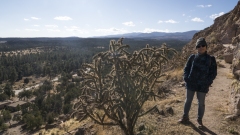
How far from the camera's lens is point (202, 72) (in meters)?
5.11

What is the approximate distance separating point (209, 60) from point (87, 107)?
2930 millimetres

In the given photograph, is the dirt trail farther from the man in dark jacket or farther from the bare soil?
the man in dark jacket

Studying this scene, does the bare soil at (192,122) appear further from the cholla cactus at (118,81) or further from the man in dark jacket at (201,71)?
the cholla cactus at (118,81)

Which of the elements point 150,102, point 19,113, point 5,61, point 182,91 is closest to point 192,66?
point 150,102

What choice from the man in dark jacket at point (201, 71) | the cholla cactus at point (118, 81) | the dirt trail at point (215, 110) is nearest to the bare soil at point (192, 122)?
the dirt trail at point (215, 110)

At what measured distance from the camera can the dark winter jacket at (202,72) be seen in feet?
16.7

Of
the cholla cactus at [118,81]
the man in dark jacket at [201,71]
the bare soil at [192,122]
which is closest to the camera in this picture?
the cholla cactus at [118,81]

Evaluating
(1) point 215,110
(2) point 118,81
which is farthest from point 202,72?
(1) point 215,110

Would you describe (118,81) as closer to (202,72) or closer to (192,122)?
(202,72)

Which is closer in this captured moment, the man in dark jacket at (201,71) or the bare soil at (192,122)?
the man in dark jacket at (201,71)

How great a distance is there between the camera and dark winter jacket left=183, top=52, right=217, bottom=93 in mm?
5086

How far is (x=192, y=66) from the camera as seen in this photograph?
5.24 metres

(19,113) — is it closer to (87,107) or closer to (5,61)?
(87,107)

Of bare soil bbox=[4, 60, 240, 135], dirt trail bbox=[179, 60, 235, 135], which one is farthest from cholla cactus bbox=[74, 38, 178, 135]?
dirt trail bbox=[179, 60, 235, 135]
